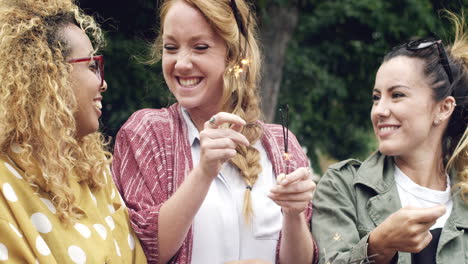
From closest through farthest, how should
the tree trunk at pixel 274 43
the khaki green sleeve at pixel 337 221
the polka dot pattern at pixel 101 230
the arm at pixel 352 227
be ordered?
1. the polka dot pattern at pixel 101 230
2. the arm at pixel 352 227
3. the khaki green sleeve at pixel 337 221
4. the tree trunk at pixel 274 43

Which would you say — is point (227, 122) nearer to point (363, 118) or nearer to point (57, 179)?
point (57, 179)

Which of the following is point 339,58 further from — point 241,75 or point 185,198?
point 185,198

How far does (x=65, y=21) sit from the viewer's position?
8.66 feet

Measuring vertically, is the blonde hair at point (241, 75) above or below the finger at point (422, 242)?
above

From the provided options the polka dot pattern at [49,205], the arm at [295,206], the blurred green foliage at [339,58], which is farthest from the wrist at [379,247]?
the blurred green foliage at [339,58]

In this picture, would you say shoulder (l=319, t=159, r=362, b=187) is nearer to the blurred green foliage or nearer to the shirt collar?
the shirt collar

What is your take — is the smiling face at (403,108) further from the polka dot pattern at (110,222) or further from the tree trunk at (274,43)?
the tree trunk at (274,43)

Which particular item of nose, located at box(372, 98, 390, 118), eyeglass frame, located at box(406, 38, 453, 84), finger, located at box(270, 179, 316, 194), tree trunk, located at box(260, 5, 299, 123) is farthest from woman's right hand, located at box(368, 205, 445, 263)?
tree trunk, located at box(260, 5, 299, 123)

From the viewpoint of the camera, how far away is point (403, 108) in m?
3.22

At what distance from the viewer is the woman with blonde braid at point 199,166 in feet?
9.19

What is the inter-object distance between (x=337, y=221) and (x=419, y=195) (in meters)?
0.46

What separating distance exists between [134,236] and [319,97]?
659 centimetres

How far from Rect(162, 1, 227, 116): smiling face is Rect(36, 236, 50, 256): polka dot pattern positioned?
95 centimetres

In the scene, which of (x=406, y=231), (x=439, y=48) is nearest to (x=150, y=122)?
(x=406, y=231)
